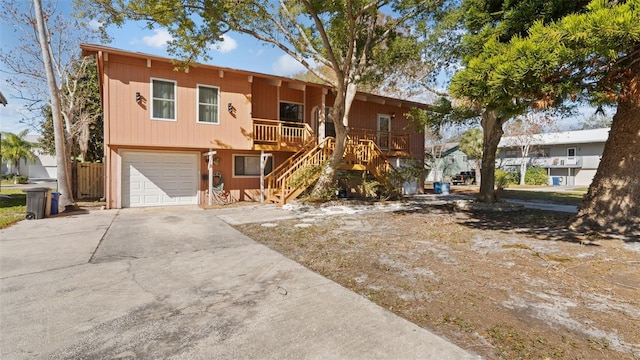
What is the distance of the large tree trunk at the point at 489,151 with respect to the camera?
10.9 m

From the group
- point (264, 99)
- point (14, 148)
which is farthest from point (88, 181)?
point (14, 148)

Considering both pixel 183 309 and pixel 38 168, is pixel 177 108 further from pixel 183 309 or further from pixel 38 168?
pixel 38 168

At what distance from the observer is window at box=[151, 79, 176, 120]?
11219 mm

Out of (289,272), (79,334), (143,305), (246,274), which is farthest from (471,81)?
(79,334)

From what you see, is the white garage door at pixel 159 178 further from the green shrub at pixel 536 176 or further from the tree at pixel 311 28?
the green shrub at pixel 536 176

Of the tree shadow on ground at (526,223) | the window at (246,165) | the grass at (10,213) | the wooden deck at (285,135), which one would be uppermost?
the wooden deck at (285,135)

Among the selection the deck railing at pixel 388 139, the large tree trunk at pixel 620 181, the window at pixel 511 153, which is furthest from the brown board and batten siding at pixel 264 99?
the window at pixel 511 153

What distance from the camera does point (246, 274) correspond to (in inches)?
176

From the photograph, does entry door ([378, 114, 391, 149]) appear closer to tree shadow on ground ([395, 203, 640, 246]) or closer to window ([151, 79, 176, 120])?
tree shadow on ground ([395, 203, 640, 246])

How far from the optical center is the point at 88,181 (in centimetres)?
1463

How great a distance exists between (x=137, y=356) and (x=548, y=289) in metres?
4.55

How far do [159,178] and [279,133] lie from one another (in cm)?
496

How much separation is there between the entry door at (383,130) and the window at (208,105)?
808cm

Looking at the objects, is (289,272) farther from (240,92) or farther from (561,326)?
(240,92)
